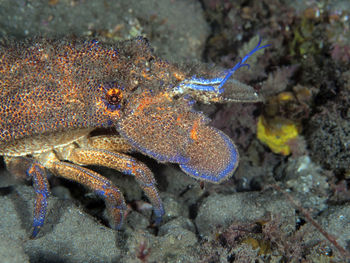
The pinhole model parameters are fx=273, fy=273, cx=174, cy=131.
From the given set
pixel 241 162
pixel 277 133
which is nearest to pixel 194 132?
pixel 241 162

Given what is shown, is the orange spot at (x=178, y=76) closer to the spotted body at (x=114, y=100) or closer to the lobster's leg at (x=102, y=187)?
the spotted body at (x=114, y=100)

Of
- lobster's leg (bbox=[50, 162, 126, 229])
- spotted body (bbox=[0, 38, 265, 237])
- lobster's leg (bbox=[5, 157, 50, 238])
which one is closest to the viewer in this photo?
spotted body (bbox=[0, 38, 265, 237])

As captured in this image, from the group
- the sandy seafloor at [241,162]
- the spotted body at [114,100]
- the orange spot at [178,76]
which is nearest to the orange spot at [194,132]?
the spotted body at [114,100]

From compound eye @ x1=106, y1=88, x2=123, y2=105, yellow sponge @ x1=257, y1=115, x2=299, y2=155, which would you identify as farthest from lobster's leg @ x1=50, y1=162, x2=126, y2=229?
yellow sponge @ x1=257, y1=115, x2=299, y2=155

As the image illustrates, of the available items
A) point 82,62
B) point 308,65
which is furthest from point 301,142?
point 82,62

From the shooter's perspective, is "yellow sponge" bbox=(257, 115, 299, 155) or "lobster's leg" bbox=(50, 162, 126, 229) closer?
"lobster's leg" bbox=(50, 162, 126, 229)

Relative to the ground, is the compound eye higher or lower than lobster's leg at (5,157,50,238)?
higher

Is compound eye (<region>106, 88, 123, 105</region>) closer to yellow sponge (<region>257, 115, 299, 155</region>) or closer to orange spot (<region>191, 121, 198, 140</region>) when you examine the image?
orange spot (<region>191, 121, 198, 140</region>)
